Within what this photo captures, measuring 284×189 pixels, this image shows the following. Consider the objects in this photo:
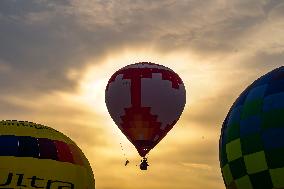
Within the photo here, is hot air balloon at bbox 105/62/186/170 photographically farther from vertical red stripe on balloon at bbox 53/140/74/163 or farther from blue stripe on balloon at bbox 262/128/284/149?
blue stripe on balloon at bbox 262/128/284/149

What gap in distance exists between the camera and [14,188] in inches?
586

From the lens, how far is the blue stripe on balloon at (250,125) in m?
13.6

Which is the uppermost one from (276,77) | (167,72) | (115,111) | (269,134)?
(167,72)

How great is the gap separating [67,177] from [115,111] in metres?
10.5

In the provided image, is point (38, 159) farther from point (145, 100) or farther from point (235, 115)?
point (145, 100)

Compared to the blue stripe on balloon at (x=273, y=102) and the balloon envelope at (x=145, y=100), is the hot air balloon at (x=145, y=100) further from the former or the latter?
the blue stripe on balloon at (x=273, y=102)

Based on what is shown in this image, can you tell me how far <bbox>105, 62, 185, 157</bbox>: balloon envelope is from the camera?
84.5ft

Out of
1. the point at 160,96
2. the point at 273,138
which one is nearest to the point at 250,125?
the point at 273,138

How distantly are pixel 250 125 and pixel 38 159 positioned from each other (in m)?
5.83

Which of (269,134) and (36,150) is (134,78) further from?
(269,134)

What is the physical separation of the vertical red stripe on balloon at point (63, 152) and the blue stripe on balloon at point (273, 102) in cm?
590

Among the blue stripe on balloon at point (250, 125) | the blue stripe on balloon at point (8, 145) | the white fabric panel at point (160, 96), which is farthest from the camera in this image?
the white fabric panel at point (160, 96)

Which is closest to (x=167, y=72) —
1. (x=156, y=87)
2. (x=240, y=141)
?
(x=156, y=87)

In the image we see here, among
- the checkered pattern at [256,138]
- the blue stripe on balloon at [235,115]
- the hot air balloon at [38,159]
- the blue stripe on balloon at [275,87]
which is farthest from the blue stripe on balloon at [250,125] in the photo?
the hot air balloon at [38,159]
